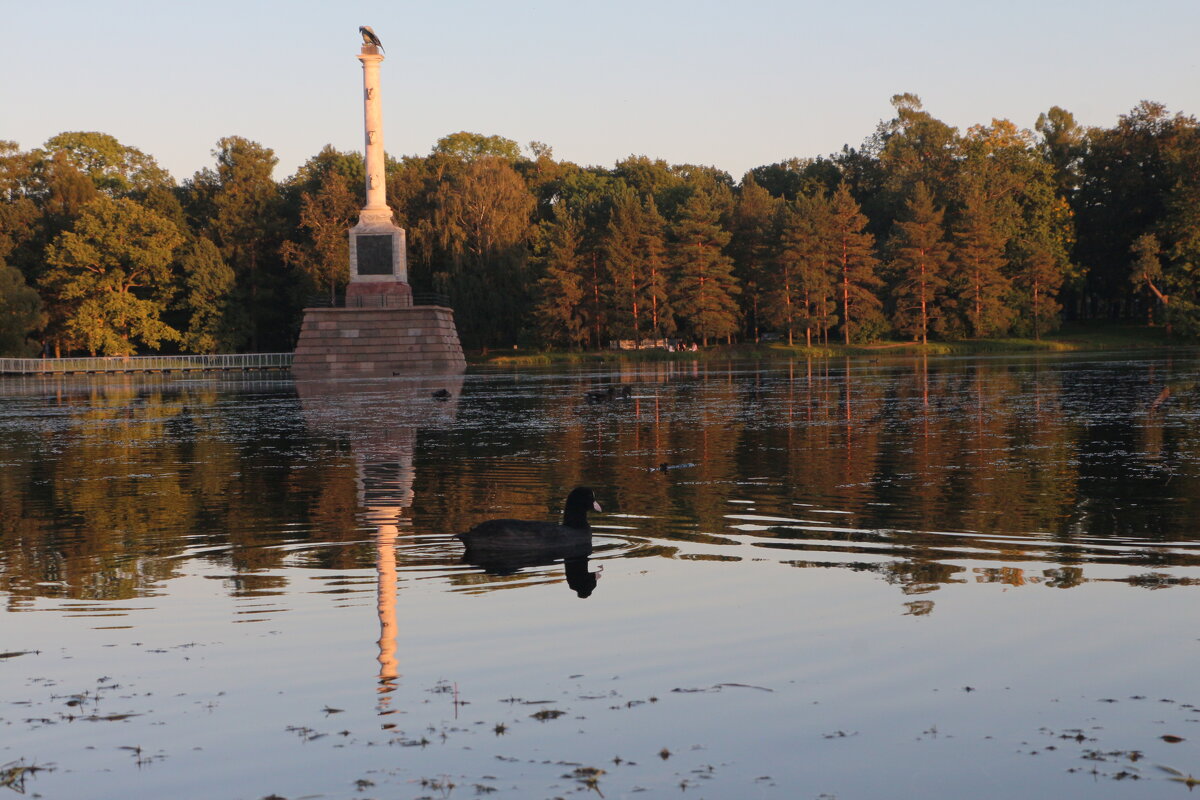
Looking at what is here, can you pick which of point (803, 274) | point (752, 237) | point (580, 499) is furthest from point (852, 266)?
point (580, 499)

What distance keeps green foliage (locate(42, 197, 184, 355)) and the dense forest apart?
0.63ft

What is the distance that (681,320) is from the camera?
101m

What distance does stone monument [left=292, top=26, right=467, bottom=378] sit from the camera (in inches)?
2852

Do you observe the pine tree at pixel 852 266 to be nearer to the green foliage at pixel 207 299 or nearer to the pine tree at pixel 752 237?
the pine tree at pixel 752 237

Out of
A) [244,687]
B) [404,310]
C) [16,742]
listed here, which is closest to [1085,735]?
[244,687]

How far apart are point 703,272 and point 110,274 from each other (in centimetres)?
4595

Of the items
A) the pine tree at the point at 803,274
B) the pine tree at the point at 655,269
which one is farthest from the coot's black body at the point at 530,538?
the pine tree at the point at 655,269

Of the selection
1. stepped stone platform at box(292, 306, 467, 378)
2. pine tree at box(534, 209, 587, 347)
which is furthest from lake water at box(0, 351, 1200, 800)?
pine tree at box(534, 209, 587, 347)

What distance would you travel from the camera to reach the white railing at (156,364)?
8738 centimetres

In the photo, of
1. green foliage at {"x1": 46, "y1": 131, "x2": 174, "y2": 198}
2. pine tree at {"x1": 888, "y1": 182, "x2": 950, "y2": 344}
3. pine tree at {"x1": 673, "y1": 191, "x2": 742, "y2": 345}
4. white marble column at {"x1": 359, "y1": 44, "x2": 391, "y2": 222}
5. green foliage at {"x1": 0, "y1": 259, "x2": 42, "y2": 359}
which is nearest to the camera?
white marble column at {"x1": 359, "y1": 44, "x2": 391, "y2": 222}

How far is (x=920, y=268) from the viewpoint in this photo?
309ft

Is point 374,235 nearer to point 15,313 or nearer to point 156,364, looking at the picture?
point 156,364

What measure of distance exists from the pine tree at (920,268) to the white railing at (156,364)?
Result: 4527cm

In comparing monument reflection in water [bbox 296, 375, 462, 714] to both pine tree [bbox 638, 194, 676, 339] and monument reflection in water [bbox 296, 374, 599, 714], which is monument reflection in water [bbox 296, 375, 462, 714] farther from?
pine tree [bbox 638, 194, 676, 339]
